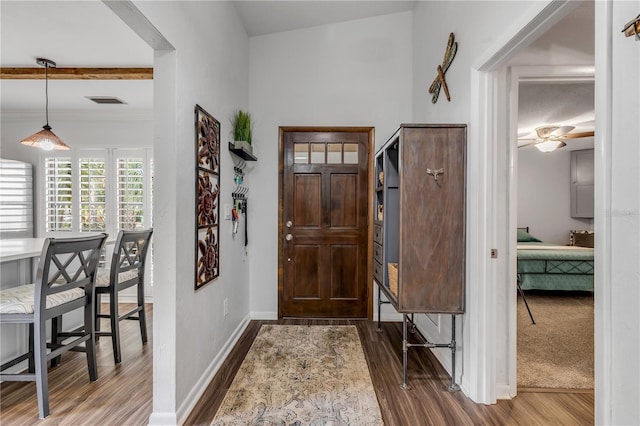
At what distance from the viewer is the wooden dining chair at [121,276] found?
264cm

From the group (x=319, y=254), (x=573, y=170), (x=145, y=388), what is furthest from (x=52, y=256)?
(x=573, y=170)

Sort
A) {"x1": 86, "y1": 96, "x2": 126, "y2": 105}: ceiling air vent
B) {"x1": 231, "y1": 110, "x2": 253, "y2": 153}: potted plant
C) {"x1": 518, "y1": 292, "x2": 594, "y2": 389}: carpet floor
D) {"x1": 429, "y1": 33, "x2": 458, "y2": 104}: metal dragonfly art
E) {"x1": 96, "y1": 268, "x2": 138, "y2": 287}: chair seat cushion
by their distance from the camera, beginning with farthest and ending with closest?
1. {"x1": 86, "y1": 96, "x2": 126, "y2": 105}: ceiling air vent
2. {"x1": 231, "y1": 110, "x2": 253, "y2": 153}: potted plant
3. {"x1": 96, "y1": 268, "x2": 138, "y2": 287}: chair seat cushion
4. {"x1": 429, "y1": 33, "x2": 458, "y2": 104}: metal dragonfly art
5. {"x1": 518, "y1": 292, "x2": 594, "y2": 389}: carpet floor

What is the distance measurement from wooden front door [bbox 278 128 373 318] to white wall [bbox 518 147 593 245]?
5501mm

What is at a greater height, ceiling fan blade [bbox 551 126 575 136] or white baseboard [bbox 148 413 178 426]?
ceiling fan blade [bbox 551 126 575 136]

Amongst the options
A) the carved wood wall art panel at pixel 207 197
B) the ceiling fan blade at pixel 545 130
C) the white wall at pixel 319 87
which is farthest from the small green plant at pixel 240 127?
the ceiling fan blade at pixel 545 130

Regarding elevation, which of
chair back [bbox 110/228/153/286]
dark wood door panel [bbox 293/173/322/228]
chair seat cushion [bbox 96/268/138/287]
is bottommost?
chair seat cushion [bbox 96/268/138/287]

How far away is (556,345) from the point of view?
3.00 m

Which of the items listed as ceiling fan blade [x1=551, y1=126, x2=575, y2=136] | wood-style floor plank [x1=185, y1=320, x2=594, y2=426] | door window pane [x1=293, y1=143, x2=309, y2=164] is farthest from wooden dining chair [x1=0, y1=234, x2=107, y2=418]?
ceiling fan blade [x1=551, y1=126, x2=575, y2=136]

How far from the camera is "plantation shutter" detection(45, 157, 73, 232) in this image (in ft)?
15.3

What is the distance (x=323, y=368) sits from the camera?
2.54 meters

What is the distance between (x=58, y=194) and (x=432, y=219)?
507cm

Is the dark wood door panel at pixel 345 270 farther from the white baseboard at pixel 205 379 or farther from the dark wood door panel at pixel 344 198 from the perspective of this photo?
the white baseboard at pixel 205 379

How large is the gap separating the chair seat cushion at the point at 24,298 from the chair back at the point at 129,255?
1.16ft

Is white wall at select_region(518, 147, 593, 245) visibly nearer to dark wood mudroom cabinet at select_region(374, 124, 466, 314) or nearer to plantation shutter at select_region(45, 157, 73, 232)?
dark wood mudroom cabinet at select_region(374, 124, 466, 314)
